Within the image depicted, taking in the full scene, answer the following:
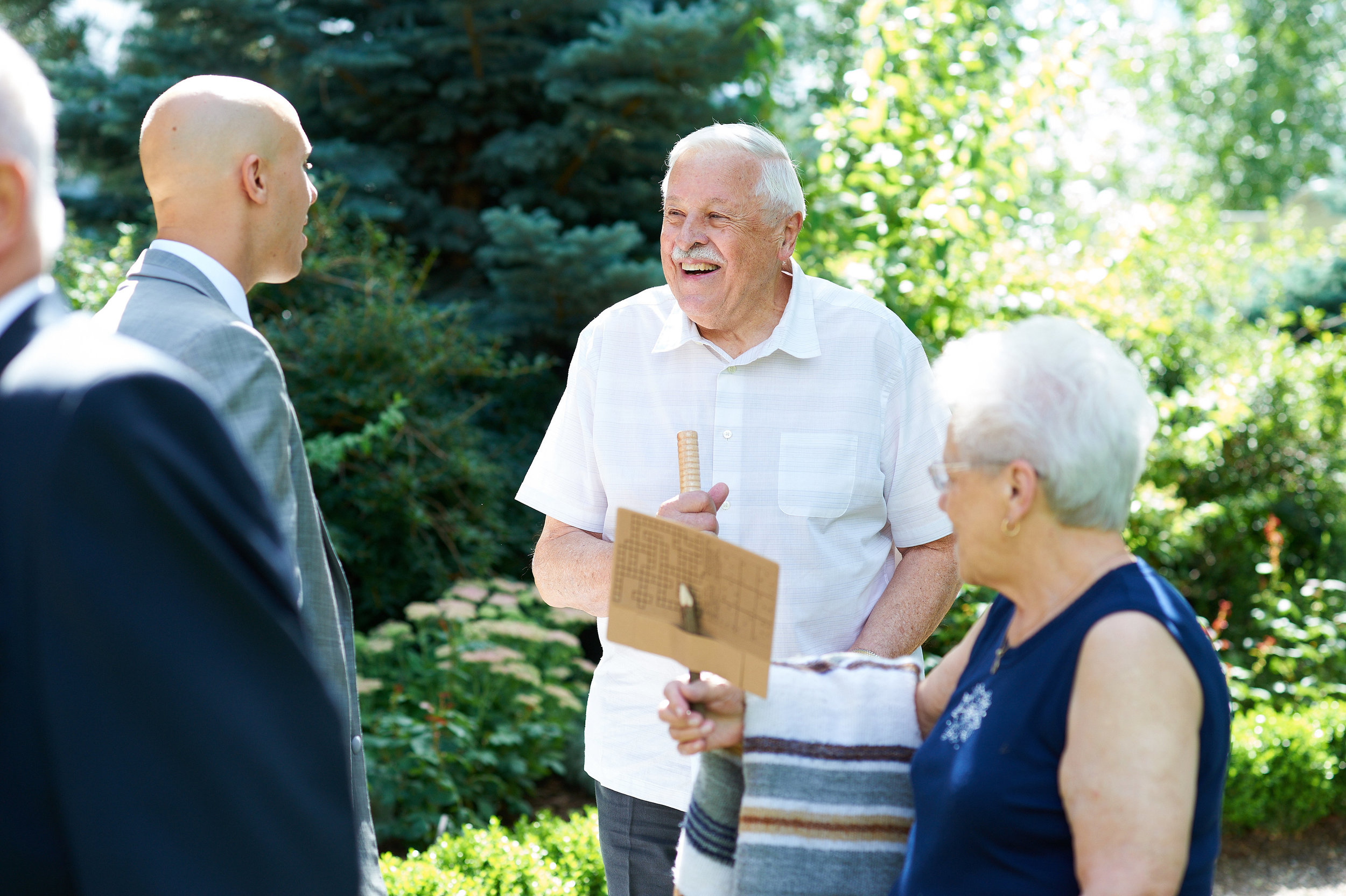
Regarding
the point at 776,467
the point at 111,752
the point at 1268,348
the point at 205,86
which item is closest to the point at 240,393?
the point at 205,86

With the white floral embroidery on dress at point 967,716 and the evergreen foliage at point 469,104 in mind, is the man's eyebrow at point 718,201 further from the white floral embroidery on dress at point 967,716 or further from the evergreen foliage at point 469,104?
the evergreen foliage at point 469,104

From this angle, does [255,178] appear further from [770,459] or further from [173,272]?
[770,459]

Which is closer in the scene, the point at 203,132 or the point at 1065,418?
the point at 1065,418

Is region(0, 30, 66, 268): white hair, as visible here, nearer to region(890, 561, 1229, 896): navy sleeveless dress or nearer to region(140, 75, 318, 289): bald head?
region(140, 75, 318, 289): bald head

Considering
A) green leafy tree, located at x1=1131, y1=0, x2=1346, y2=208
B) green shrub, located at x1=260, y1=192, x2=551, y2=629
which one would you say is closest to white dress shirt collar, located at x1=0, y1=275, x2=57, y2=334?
green shrub, located at x1=260, y1=192, x2=551, y2=629

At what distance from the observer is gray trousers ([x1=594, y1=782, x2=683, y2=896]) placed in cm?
235

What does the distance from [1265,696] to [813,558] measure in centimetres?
385

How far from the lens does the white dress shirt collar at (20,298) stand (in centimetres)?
101

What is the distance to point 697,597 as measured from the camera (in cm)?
164

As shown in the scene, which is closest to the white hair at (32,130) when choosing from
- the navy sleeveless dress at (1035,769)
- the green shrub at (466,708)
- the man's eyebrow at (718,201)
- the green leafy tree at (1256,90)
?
the navy sleeveless dress at (1035,769)

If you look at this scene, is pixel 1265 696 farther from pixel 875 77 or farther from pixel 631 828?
pixel 631 828

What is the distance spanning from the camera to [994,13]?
5.54 metres

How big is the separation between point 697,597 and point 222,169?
3.65 feet

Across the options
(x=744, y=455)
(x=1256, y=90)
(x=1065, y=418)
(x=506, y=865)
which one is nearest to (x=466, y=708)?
(x=506, y=865)
